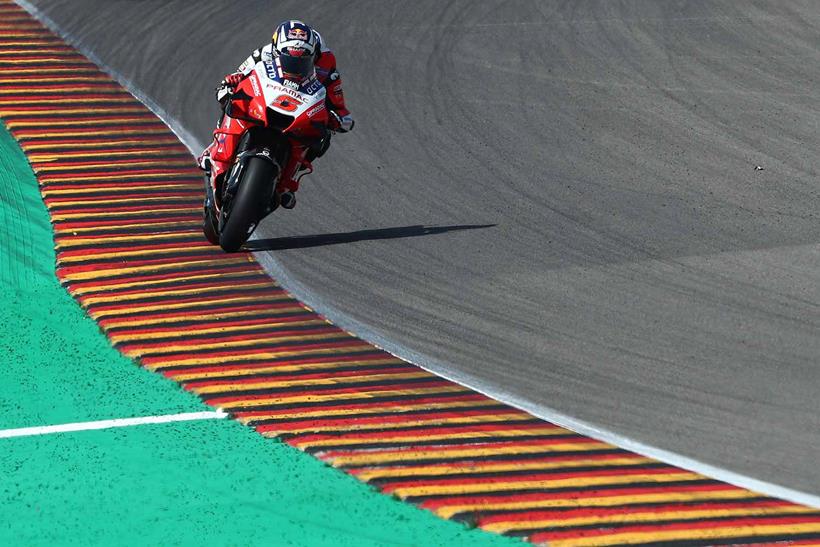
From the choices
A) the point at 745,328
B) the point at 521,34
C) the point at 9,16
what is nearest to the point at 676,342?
the point at 745,328

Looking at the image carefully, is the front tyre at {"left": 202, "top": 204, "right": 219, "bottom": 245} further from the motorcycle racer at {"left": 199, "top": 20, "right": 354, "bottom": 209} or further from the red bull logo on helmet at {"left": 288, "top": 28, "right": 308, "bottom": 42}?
the red bull logo on helmet at {"left": 288, "top": 28, "right": 308, "bottom": 42}

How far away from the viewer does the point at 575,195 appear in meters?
13.1

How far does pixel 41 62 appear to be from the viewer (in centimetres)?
1634

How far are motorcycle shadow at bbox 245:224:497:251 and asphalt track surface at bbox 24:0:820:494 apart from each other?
3cm

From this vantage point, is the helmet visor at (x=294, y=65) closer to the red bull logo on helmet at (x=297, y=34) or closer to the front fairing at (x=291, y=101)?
the front fairing at (x=291, y=101)

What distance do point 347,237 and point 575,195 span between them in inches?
94.5

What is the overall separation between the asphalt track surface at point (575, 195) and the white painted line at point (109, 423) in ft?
6.41

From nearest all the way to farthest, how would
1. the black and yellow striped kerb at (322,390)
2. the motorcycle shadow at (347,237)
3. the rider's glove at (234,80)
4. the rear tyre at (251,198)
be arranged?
1. the black and yellow striped kerb at (322,390)
2. the rear tyre at (251,198)
3. the rider's glove at (234,80)
4. the motorcycle shadow at (347,237)

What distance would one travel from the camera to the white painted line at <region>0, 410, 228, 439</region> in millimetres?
8602

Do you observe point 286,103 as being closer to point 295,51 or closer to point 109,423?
point 295,51

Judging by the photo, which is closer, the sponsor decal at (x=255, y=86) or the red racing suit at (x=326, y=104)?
the sponsor decal at (x=255, y=86)

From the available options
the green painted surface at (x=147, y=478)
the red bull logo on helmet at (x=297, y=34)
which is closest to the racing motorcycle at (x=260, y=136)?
the red bull logo on helmet at (x=297, y=34)

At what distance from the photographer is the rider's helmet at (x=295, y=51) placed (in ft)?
36.2

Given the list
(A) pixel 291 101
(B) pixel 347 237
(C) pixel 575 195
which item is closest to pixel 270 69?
(A) pixel 291 101
